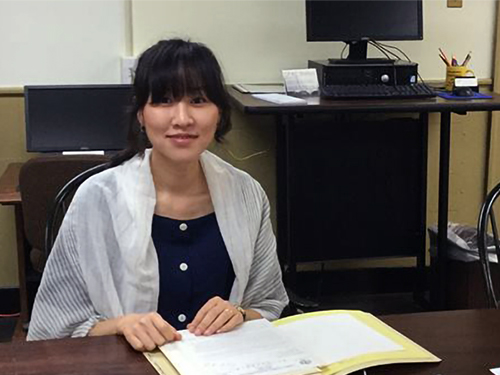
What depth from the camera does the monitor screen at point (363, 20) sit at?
3.04 m

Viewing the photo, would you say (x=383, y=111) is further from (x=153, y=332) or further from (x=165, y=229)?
(x=153, y=332)

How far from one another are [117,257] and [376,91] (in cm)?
170

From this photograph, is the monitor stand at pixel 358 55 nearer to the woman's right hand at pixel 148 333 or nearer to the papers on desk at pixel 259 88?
the papers on desk at pixel 259 88

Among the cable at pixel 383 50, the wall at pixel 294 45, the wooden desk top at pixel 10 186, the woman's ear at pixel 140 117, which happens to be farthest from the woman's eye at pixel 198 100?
the cable at pixel 383 50

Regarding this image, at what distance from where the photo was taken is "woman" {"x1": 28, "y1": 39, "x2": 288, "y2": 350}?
1397 millimetres

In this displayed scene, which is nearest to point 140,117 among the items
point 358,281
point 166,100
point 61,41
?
point 166,100

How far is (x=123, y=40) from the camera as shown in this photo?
3.22 metres

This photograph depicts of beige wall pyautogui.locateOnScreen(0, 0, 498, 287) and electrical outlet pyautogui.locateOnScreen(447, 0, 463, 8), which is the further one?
electrical outlet pyautogui.locateOnScreen(447, 0, 463, 8)

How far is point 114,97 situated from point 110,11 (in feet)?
1.24

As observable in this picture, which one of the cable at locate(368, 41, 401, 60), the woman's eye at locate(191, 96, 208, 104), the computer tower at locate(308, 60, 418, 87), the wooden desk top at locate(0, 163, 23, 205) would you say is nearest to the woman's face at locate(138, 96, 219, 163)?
the woman's eye at locate(191, 96, 208, 104)

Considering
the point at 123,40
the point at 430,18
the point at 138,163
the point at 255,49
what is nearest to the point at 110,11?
the point at 123,40

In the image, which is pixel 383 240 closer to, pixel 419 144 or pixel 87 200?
pixel 419 144

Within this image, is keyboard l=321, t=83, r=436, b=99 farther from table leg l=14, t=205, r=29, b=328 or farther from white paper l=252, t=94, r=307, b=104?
table leg l=14, t=205, r=29, b=328

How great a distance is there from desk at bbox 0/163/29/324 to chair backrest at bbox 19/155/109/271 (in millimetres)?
95
